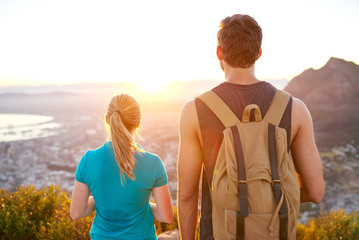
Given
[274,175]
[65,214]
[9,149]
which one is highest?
[274,175]

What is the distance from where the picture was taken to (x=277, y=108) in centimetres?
172

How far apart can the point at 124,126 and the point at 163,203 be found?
0.81 m

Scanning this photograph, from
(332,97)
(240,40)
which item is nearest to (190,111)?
(240,40)

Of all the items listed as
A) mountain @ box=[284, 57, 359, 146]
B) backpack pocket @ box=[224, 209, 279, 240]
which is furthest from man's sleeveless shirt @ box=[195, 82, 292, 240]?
mountain @ box=[284, 57, 359, 146]

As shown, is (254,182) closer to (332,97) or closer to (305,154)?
(305,154)

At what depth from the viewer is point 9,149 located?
70.9 m

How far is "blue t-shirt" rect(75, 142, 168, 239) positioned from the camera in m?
2.24

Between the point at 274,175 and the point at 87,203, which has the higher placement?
the point at 274,175

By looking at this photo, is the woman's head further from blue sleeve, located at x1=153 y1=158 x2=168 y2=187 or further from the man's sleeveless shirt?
the man's sleeveless shirt

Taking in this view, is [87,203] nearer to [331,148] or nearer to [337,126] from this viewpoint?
[331,148]

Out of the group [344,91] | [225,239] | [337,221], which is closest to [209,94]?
[225,239]

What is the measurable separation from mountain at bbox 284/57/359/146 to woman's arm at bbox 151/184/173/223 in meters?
68.7

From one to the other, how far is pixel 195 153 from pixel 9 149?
83790 millimetres

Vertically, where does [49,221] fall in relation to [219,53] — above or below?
below
